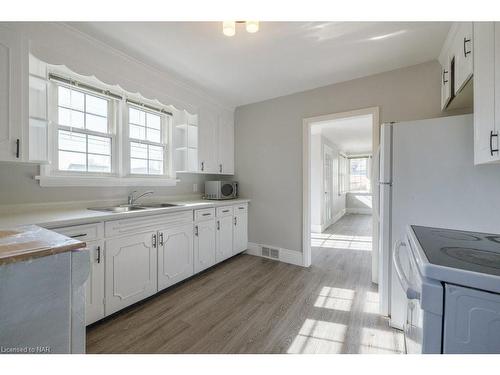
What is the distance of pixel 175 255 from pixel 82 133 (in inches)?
60.1

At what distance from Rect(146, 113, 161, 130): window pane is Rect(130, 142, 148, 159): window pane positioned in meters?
0.29

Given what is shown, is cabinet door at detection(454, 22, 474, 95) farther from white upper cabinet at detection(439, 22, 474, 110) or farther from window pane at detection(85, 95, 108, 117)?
window pane at detection(85, 95, 108, 117)

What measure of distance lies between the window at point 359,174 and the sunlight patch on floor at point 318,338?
770 centimetres

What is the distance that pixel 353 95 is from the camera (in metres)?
2.64

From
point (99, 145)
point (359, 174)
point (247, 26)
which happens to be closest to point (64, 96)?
point (99, 145)

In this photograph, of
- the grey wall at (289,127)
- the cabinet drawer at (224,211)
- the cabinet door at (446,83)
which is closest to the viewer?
the cabinet door at (446,83)

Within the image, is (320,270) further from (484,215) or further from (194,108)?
(194,108)

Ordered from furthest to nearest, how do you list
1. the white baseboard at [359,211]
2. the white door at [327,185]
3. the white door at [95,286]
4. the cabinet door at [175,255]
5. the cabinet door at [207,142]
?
the white baseboard at [359,211] < the white door at [327,185] < the cabinet door at [207,142] < the cabinet door at [175,255] < the white door at [95,286]

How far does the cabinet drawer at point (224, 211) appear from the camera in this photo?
2867 millimetres

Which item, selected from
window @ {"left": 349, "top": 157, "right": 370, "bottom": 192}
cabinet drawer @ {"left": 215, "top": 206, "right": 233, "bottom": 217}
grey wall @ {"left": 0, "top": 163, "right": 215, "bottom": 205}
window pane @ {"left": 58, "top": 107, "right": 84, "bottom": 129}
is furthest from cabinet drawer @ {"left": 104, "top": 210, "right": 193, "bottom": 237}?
window @ {"left": 349, "top": 157, "right": 370, "bottom": 192}

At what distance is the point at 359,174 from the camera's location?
8531 millimetres

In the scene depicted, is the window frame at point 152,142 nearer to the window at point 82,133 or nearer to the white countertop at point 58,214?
the window at point 82,133

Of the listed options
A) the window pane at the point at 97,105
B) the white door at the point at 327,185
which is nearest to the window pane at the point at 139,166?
the window pane at the point at 97,105

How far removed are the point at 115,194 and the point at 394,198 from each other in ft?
8.82
